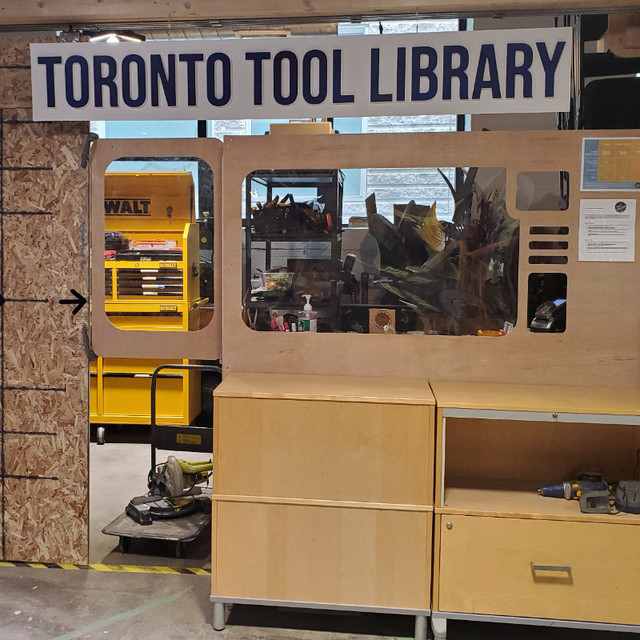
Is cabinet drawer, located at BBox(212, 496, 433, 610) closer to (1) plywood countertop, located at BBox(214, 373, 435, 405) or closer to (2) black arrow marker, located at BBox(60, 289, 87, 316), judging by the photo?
(1) plywood countertop, located at BBox(214, 373, 435, 405)

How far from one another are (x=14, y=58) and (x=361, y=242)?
181 cm

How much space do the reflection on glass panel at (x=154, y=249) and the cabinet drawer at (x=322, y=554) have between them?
2.79m

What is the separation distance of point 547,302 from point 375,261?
30.1 inches

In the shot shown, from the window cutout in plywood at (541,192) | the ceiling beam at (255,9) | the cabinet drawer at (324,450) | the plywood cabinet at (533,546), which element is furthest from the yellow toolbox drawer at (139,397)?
the window cutout in plywood at (541,192)

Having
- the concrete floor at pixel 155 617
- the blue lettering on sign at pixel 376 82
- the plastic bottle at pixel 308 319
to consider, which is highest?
the blue lettering on sign at pixel 376 82

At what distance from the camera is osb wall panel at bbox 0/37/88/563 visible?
121 inches

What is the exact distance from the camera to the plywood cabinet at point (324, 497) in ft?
8.21

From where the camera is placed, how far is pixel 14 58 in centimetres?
307

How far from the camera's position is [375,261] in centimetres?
303

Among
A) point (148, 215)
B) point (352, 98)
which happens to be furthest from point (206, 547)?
point (148, 215)

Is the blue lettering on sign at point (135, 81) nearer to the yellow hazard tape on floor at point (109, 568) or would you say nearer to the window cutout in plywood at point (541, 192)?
the window cutout in plywood at point (541, 192)

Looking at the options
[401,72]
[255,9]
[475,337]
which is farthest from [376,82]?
[475,337]

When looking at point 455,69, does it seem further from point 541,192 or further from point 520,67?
point 541,192

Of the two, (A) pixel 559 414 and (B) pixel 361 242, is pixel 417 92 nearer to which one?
(B) pixel 361 242
